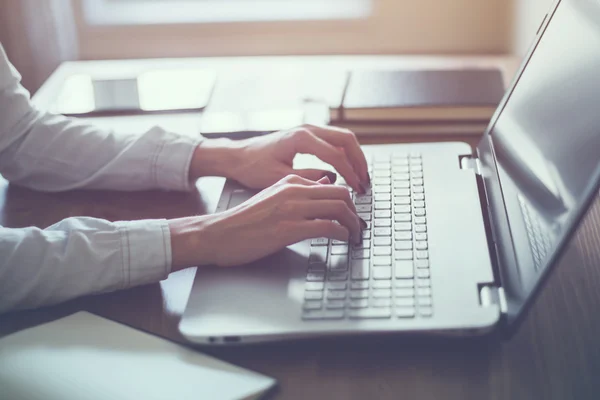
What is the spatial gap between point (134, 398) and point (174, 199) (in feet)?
1.32

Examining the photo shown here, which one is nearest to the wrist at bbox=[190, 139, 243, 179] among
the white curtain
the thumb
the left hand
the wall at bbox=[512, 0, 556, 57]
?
the left hand

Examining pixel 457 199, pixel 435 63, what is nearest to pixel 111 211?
pixel 457 199

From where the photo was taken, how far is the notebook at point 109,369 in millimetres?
574

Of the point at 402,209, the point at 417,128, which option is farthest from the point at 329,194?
the point at 417,128

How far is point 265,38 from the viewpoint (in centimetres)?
173

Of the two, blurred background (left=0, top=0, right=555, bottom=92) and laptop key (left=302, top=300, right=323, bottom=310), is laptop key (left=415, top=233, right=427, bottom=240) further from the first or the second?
blurred background (left=0, top=0, right=555, bottom=92)

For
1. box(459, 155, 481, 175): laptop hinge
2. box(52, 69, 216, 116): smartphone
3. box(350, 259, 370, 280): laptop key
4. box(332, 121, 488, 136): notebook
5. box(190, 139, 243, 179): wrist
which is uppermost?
box(52, 69, 216, 116): smartphone

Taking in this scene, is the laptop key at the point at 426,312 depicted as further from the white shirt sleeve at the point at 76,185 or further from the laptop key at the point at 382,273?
the white shirt sleeve at the point at 76,185

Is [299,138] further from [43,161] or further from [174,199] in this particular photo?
[43,161]

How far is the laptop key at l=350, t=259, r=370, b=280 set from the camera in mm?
692

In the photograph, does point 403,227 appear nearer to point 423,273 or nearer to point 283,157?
point 423,273

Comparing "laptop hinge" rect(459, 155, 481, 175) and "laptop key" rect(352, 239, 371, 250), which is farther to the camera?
"laptop hinge" rect(459, 155, 481, 175)

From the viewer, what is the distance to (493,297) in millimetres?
658

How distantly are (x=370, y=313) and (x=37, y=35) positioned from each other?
164cm
